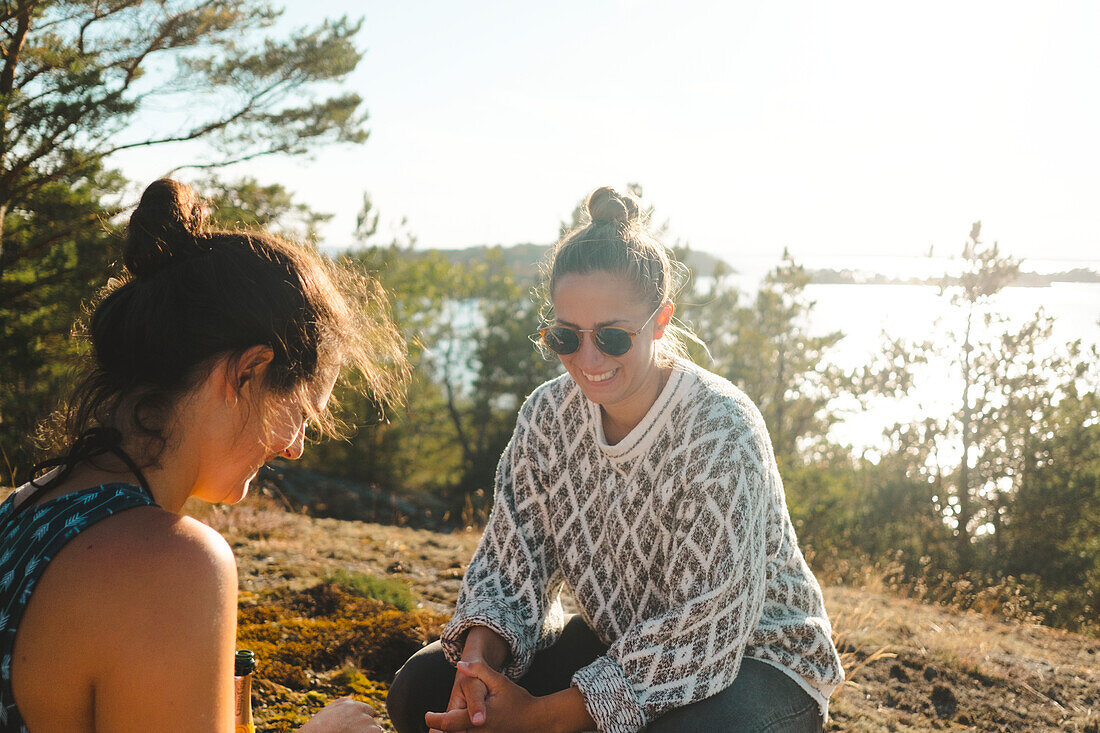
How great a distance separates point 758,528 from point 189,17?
10893mm

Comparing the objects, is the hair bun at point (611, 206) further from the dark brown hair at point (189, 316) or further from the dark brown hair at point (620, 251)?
the dark brown hair at point (189, 316)

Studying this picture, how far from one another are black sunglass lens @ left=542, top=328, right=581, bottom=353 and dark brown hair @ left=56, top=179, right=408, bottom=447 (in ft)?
2.84

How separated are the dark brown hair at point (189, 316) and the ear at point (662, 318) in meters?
1.07

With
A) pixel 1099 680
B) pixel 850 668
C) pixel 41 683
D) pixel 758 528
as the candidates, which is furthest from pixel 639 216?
pixel 1099 680

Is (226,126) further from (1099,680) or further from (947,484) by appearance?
(947,484)

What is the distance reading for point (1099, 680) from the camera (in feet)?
12.9

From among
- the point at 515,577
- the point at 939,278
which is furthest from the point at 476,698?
the point at 939,278

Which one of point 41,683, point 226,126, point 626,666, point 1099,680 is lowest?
point 1099,680

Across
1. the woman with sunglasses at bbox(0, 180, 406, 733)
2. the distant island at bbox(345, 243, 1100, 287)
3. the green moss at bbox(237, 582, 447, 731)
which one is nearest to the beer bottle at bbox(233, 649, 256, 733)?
the woman with sunglasses at bbox(0, 180, 406, 733)

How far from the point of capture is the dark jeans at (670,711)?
1969 mm

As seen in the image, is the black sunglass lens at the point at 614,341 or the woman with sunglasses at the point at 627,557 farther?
the black sunglass lens at the point at 614,341

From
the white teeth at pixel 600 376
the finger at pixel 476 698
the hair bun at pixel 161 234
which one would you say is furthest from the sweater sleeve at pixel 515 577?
the hair bun at pixel 161 234

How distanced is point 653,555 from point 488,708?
594 millimetres

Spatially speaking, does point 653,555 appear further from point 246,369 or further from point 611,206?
point 246,369
